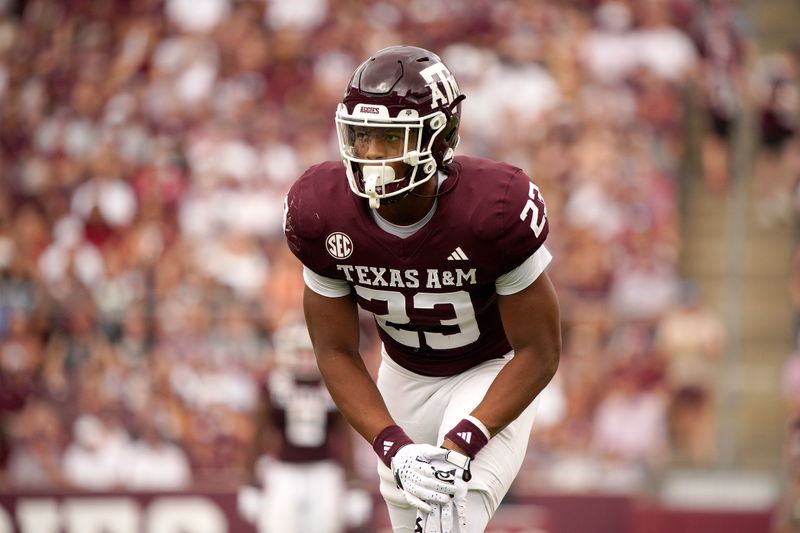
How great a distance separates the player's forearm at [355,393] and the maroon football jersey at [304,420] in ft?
13.2

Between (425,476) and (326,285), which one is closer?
(425,476)

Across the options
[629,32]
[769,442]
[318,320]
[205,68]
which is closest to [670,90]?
[629,32]

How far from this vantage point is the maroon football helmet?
13.4 ft

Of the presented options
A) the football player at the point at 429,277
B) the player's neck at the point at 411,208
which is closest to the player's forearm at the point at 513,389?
the football player at the point at 429,277

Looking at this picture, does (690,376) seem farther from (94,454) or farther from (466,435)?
(466,435)

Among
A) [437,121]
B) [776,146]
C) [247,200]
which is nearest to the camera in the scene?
[437,121]

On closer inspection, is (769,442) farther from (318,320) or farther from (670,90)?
(318,320)

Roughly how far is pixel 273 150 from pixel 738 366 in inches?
184

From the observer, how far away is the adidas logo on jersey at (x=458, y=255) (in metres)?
4.18

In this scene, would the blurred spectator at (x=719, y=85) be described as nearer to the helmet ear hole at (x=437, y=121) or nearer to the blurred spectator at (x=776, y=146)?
the blurred spectator at (x=776, y=146)

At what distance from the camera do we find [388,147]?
13.5 ft

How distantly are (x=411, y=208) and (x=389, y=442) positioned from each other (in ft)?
2.45

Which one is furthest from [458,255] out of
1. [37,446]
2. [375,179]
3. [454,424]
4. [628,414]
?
[37,446]

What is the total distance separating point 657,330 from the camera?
10.4 meters
